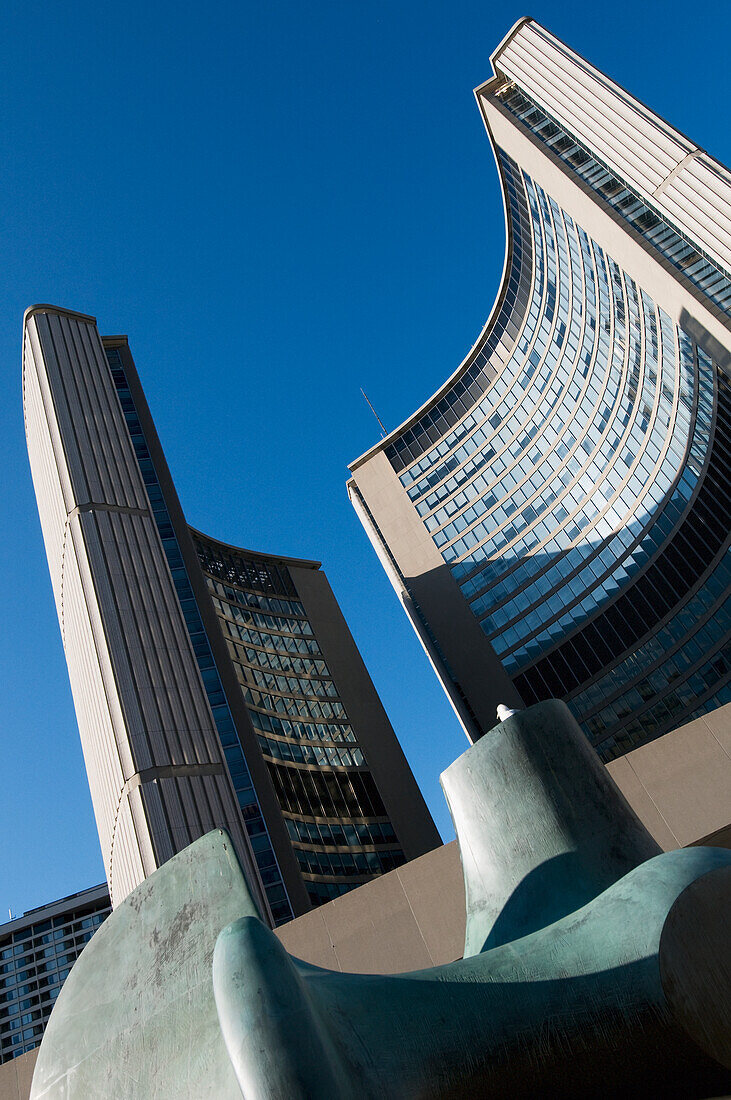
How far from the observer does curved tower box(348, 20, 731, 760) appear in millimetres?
37719

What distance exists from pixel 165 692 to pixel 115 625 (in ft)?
13.3

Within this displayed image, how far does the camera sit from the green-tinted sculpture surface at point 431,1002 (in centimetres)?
426

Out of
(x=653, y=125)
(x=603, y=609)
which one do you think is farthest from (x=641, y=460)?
(x=653, y=125)

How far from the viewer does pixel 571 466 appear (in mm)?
63719

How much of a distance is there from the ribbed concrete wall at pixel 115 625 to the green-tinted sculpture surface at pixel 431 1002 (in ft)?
90.3

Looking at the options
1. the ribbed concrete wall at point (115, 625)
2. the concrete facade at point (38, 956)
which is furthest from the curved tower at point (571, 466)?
the concrete facade at point (38, 956)

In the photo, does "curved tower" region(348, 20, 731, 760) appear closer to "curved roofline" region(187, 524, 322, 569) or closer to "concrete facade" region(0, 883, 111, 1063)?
"curved roofline" region(187, 524, 322, 569)

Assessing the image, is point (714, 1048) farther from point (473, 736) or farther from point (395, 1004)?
point (473, 736)

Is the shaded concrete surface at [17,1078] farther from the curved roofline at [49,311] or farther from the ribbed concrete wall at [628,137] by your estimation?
the curved roofline at [49,311]

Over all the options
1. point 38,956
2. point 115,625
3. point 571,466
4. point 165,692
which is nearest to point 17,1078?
point 165,692

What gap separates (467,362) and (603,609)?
26.8 m

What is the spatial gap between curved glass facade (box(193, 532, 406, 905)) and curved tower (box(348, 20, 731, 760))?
9.87m

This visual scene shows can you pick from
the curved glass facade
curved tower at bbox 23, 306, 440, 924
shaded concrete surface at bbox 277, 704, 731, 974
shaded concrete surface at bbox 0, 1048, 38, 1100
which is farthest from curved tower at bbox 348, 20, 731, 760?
shaded concrete surface at bbox 0, 1048, 38, 1100

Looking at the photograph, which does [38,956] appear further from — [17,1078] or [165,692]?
[17,1078]
